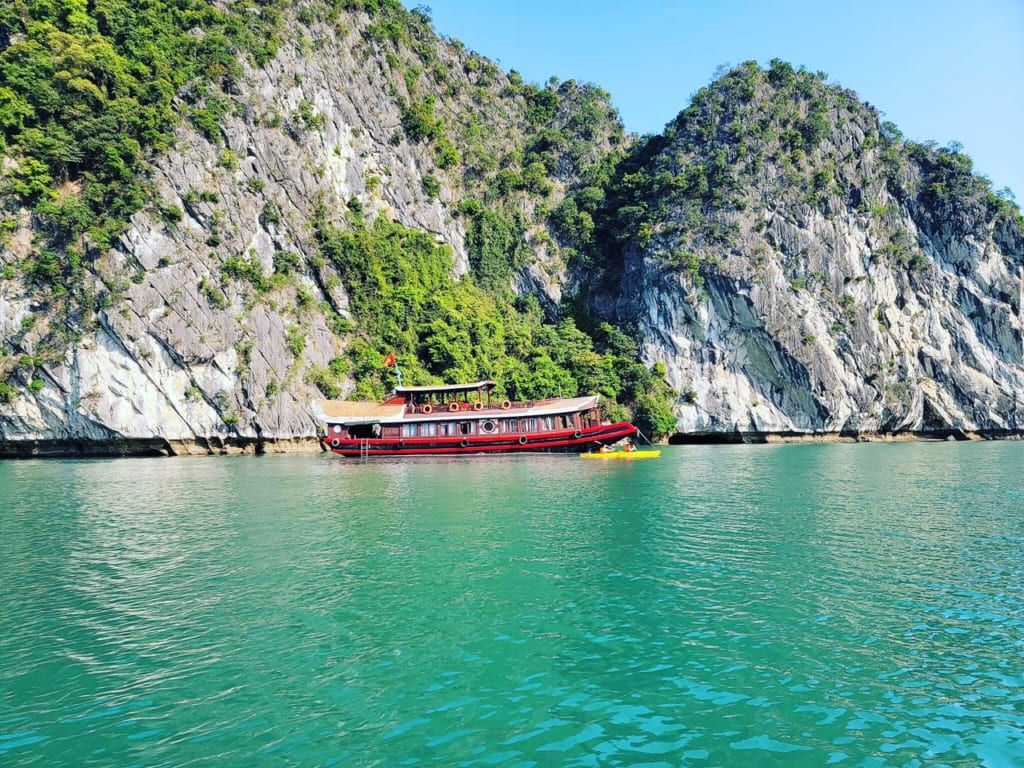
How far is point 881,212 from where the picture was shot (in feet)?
225

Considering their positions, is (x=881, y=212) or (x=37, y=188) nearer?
(x=37, y=188)

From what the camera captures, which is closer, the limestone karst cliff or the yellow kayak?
the yellow kayak

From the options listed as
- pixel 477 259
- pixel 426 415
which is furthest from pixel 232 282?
pixel 477 259

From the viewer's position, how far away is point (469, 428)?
43.9 meters

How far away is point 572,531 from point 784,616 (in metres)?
7.15

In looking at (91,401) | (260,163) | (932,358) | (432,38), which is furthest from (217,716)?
(432,38)

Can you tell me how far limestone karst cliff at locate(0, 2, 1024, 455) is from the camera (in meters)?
46.0

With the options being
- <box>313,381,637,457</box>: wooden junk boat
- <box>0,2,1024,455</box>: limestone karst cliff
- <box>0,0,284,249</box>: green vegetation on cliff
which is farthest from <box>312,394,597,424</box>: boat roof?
<box>0,0,284,249</box>: green vegetation on cliff

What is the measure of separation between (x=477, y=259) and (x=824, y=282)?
37426 millimetres

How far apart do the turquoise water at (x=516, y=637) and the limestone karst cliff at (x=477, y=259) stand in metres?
31.4

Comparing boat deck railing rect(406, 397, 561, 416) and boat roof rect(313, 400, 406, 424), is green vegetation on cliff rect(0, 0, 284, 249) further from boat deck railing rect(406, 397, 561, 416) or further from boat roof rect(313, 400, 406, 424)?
boat deck railing rect(406, 397, 561, 416)

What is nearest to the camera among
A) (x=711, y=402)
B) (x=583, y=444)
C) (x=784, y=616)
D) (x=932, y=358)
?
(x=784, y=616)

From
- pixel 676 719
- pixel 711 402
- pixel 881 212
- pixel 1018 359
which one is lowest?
pixel 676 719

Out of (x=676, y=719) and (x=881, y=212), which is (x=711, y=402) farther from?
(x=676, y=719)
